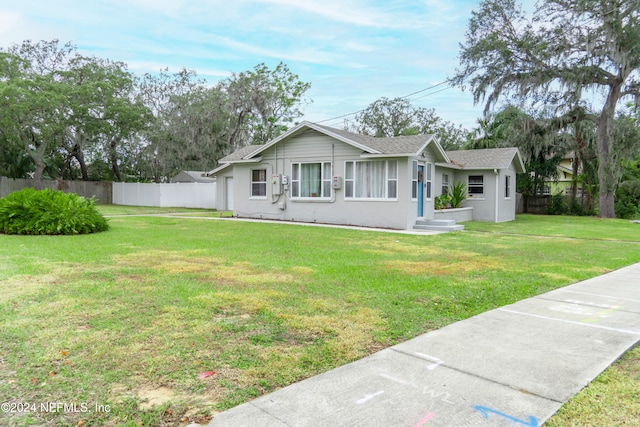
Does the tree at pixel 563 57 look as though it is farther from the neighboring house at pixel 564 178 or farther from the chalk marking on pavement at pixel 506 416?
the chalk marking on pavement at pixel 506 416

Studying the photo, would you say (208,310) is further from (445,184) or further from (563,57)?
(563,57)

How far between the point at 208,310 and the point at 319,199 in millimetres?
12431

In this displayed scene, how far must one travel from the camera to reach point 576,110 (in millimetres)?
23766

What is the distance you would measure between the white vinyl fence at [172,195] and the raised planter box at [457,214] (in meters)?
14.6

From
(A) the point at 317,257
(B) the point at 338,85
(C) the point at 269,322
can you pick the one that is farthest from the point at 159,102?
(C) the point at 269,322

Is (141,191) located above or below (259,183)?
below

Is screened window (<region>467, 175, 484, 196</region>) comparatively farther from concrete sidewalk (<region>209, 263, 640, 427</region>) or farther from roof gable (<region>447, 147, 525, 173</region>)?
concrete sidewalk (<region>209, 263, 640, 427</region>)

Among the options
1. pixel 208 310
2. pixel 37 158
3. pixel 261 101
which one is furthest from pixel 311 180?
pixel 37 158

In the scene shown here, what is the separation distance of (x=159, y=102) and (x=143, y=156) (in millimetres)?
4469

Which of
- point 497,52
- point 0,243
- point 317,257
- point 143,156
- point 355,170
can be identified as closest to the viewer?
point 317,257

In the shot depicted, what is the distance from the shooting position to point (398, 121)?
40.3 m

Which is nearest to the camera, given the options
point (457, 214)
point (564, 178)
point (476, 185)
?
point (457, 214)

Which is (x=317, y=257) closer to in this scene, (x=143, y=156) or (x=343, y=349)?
(x=343, y=349)

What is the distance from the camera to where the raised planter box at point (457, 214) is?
698 inches
